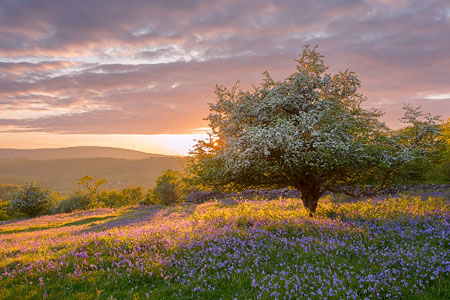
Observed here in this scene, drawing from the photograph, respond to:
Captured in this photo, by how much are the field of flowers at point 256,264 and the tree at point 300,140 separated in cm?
207

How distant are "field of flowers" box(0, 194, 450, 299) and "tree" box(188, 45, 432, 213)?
2.07m

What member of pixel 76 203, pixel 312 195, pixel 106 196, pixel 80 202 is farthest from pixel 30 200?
pixel 312 195

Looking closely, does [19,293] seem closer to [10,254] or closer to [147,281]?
[147,281]

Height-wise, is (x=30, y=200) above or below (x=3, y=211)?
above

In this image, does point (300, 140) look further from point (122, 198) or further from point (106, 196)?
point (106, 196)

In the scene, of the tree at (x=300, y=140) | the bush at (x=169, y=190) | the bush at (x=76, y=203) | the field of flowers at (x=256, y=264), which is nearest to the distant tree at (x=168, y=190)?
the bush at (x=169, y=190)

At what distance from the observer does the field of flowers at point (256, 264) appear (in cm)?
593

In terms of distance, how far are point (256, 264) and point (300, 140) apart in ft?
15.9

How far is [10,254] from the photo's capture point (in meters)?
10.4

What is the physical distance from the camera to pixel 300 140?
10.0 meters

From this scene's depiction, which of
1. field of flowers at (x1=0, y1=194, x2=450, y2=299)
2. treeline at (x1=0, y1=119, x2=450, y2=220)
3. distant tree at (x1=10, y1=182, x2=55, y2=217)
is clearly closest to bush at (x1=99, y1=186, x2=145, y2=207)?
treeline at (x1=0, y1=119, x2=450, y2=220)

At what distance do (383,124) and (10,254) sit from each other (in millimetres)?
15902

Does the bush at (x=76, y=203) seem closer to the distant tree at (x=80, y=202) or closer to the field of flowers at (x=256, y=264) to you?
the distant tree at (x=80, y=202)

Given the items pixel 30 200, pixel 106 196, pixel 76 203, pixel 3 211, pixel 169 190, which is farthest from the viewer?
pixel 106 196
